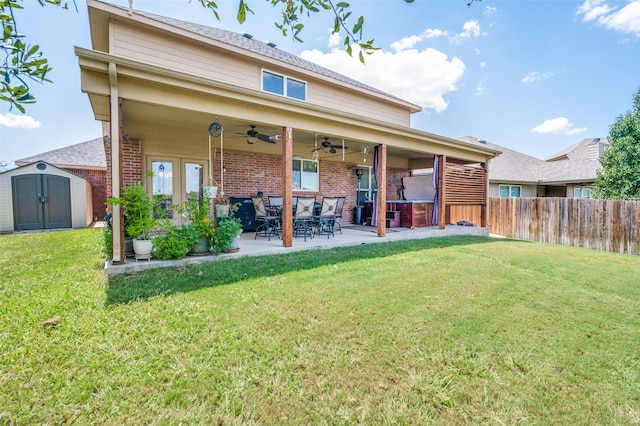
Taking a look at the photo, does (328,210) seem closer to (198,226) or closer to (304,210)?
(304,210)

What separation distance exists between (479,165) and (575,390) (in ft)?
34.6

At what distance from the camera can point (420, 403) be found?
1.84 metres

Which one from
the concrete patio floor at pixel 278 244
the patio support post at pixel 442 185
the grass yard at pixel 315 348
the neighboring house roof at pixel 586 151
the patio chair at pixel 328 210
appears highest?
the neighboring house roof at pixel 586 151

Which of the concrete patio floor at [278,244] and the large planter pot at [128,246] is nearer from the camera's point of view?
the concrete patio floor at [278,244]

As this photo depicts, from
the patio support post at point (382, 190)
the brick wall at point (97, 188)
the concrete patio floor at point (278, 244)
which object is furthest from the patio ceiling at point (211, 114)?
the brick wall at point (97, 188)

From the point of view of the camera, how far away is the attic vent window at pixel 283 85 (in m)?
9.06

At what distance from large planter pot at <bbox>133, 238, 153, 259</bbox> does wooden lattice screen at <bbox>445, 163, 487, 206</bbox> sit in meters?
8.79

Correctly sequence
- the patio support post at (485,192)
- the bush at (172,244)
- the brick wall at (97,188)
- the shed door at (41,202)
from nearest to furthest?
the bush at (172,244), the shed door at (41,202), the patio support post at (485,192), the brick wall at (97,188)

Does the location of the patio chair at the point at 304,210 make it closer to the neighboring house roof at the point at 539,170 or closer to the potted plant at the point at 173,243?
the potted plant at the point at 173,243

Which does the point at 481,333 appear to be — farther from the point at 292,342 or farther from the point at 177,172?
the point at 177,172

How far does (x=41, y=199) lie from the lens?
10539 mm

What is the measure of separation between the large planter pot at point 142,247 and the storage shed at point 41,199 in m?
9.18

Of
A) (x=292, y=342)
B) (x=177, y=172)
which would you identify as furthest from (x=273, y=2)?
(x=177, y=172)

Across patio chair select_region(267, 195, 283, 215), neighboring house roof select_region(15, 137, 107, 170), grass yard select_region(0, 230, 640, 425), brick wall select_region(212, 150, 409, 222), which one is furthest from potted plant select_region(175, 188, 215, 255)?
neighboring house roof select_region(15, 137, 107, 170)
